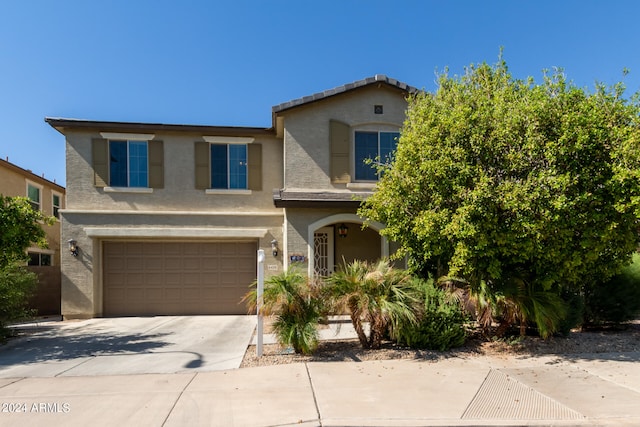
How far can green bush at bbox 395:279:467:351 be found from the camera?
7.38m

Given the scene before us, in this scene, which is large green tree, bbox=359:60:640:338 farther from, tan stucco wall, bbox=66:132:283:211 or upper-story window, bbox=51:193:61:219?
upper-story window, bbox=51:193:61:219

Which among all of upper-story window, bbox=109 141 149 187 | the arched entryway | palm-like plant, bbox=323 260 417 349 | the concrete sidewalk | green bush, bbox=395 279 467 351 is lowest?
the concrete sidewalk

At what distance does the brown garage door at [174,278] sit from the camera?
12531 millimetres

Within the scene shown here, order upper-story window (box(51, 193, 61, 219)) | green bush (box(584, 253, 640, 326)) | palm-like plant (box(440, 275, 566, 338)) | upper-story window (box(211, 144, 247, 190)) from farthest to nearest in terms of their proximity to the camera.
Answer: upper-story window (box(51, 193, 61, 219)) → upper-story window (box(211, 144, 247, 190)) → green bush (box(584, 253, 640, 326)) → palm-like plant (box(440, 275, 566, 338))

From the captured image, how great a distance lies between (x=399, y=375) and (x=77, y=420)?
14.2 ft

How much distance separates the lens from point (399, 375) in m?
6.11

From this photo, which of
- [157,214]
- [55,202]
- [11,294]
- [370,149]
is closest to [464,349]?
[370,149]

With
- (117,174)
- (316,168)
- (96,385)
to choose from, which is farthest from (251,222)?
(96,385)

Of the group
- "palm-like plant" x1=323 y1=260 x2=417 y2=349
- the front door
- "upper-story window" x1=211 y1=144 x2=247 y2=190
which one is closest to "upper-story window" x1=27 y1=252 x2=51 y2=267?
"upper-story window" x1=211 y1=144 x2=247 y2=190

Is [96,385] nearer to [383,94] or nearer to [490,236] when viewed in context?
[490,236]

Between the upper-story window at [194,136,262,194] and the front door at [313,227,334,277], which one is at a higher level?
the upper-story window at [194,136,262,194]

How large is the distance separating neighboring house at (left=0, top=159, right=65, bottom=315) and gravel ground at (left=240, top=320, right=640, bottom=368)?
8702 mm

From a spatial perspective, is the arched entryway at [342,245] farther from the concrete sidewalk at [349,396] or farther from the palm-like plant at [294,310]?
the concrete sidewalk at [349,396]

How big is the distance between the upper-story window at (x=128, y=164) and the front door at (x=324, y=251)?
5815mm
